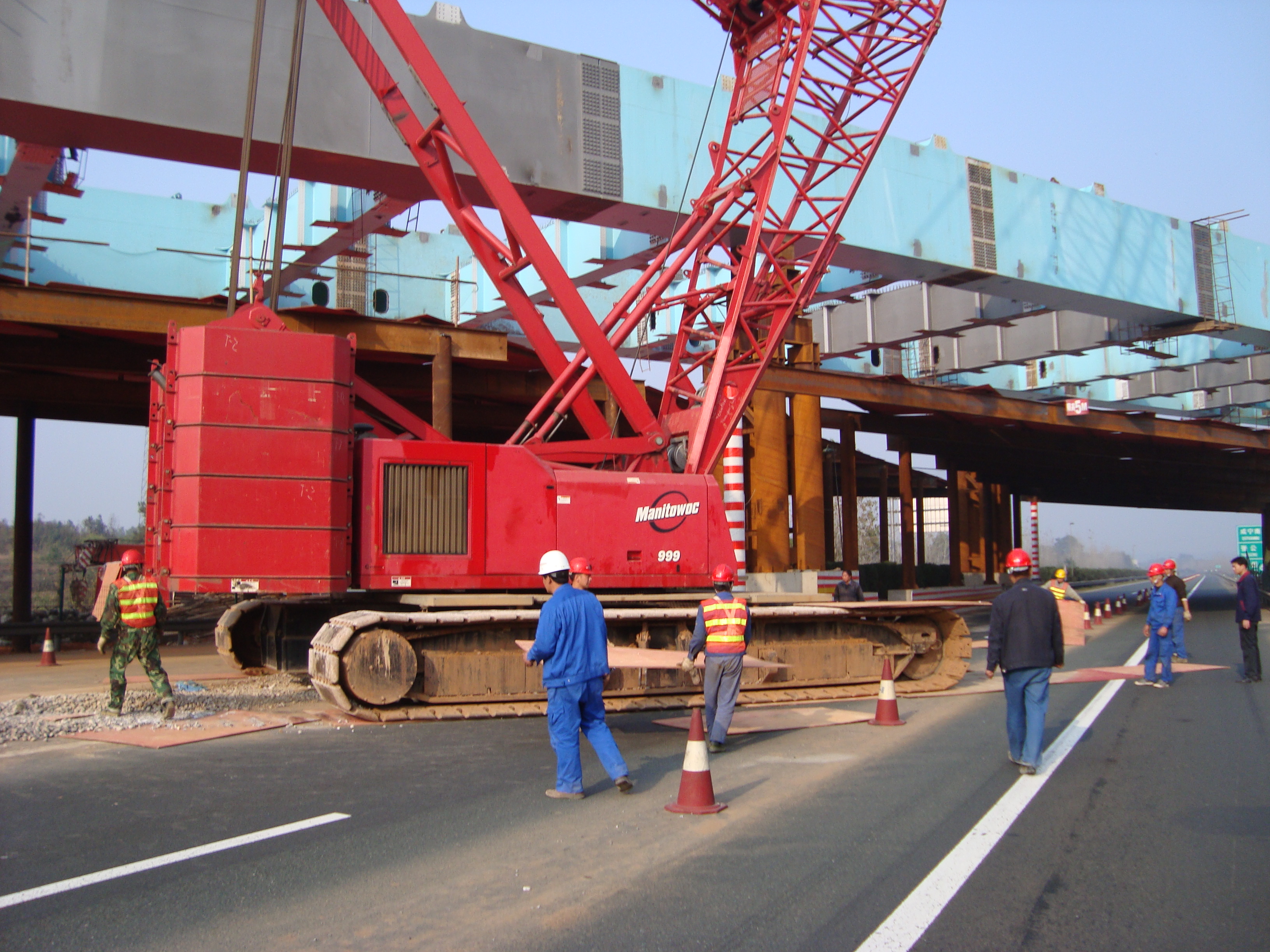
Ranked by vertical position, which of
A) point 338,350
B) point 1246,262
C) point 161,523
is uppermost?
point 1246,262

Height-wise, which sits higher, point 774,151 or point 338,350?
point 774,151

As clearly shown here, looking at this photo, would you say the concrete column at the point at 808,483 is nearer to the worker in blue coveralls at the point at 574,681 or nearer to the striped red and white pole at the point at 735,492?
the striped red and white pole at the point at 735,492

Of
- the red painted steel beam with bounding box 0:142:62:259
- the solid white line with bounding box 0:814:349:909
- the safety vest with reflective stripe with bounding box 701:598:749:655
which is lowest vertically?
the solid white line with bounding box 0:814:349:909

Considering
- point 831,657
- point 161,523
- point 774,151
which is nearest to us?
point 161,523

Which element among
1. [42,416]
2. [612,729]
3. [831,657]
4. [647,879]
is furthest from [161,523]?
[42,416]

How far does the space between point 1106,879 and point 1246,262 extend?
25375mm

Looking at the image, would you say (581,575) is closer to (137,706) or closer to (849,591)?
(137,706)

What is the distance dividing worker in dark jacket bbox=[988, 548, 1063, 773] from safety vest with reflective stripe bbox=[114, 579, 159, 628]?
8.02 meters

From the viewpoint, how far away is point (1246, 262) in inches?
1022

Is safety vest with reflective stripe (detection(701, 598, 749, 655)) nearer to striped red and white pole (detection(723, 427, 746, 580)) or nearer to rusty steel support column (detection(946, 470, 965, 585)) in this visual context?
striped red and white pole (detection(723, 427, 746, 580))

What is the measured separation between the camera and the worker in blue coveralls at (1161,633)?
44.2ft

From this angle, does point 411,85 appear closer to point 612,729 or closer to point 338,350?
point 338,350

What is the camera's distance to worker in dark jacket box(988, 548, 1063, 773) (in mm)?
7957

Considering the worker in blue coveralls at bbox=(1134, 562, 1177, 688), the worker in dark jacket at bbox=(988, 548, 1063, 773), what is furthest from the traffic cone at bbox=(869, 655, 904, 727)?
the worker in blue coveralls at bbox=(1134, 562, 1177, 688)
